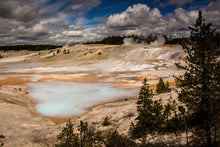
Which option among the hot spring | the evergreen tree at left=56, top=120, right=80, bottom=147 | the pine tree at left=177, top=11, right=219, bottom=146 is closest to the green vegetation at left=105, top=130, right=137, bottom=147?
the evergreen tree at left=56, top=120, right=80, bottom=147

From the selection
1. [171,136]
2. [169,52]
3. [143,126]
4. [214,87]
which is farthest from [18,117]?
[169,52]

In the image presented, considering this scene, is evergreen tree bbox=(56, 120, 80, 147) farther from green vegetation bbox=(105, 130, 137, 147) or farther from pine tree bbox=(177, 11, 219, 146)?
pine tree bbox=(177, 11, 219, 146)

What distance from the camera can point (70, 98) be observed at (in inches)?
1192

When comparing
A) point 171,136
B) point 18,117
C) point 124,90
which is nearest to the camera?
point 171,136

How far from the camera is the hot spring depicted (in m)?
24.2

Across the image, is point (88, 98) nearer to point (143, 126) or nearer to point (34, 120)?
point (34, 120)

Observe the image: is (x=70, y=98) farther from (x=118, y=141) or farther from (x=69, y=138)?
(x=118, y=141)

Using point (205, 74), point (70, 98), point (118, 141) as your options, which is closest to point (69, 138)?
point (118, 141)

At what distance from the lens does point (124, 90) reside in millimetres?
34562

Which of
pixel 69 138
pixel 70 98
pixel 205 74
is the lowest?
Answer: pixel 70 98

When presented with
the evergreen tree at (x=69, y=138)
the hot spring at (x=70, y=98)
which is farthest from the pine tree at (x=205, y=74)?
the hot spring at (x=70, y=98)

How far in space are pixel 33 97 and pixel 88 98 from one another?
445 inches

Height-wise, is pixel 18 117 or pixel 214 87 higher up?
pixel 214 87

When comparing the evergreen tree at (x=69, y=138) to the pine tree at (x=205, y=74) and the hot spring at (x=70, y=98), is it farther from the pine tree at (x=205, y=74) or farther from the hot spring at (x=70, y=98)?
the hot spring at (x=70, y=98)
